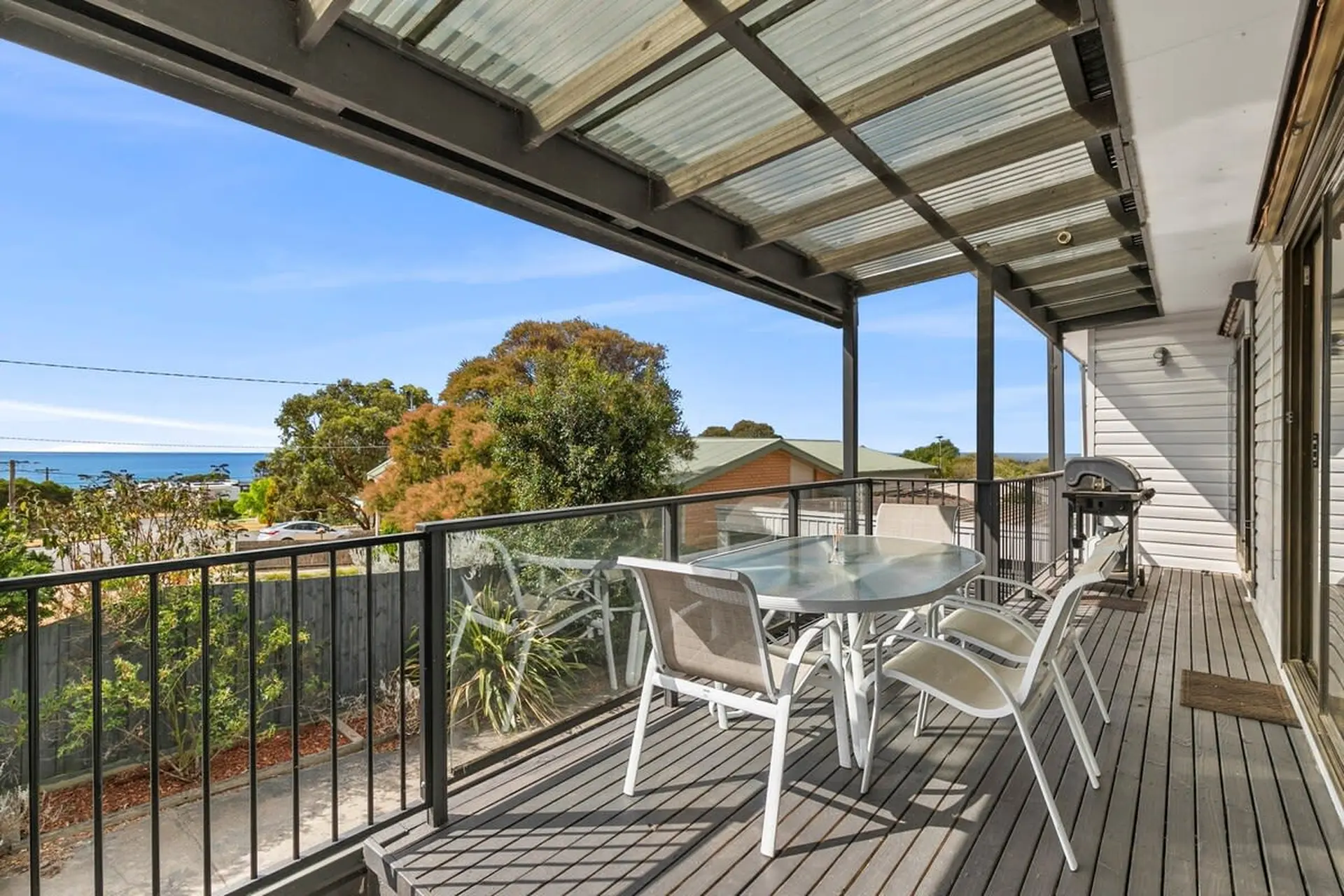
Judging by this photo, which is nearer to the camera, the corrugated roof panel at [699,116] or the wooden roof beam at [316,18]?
the wooden roof beam at [316,18]

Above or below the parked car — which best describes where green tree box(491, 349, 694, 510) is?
above

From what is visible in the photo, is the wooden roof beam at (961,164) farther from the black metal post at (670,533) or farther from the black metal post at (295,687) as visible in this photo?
the black metal post at (295,687)

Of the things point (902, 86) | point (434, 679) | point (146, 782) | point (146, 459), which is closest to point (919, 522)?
point (902, 86)

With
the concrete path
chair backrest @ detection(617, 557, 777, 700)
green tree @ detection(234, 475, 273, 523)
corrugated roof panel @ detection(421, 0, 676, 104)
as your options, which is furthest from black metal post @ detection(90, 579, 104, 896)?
green tree @ detection(234, 475, 273, 523)

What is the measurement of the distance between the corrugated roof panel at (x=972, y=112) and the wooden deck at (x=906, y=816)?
2672 millimetres

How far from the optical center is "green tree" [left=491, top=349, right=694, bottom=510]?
11.2 meters

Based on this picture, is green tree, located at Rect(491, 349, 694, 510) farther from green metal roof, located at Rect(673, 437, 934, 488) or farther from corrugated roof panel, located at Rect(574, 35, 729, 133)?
corrugated roof panel, located at Rect(574, 35, 729, 133)

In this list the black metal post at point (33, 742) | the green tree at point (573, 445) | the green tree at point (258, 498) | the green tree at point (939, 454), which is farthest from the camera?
the green tree at point (939, 454)

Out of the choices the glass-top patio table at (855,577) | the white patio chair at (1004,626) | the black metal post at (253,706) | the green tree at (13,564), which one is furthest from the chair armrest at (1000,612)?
the green tree at (13,564)

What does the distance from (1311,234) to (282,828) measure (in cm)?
824

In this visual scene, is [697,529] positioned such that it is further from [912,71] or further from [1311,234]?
[1311,234]

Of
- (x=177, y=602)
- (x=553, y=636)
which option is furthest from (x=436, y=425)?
(x=553, y=636)

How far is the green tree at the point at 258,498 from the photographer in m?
20.0

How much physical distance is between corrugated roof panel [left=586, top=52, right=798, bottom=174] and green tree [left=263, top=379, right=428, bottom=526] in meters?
17.8
